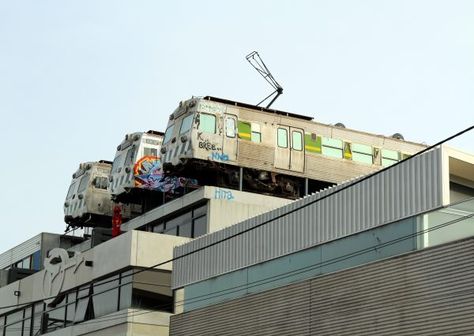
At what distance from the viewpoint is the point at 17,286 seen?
152ft

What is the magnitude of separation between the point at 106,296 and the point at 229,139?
807 centimetres

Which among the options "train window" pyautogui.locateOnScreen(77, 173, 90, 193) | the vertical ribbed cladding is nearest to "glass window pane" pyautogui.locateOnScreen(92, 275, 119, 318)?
the vertical ribbed cladding

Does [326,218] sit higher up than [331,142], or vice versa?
[331,142]

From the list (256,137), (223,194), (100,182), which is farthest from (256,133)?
(100,182)

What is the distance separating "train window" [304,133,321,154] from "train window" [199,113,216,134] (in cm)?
415

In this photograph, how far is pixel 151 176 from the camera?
46844 millimetres

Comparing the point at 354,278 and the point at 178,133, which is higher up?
the point at 178,133

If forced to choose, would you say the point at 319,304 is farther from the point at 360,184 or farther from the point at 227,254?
the point at 227,254

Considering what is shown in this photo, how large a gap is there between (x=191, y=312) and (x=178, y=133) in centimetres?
1111

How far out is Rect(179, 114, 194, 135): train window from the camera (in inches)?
1572

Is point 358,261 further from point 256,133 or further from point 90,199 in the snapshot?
point 90,199

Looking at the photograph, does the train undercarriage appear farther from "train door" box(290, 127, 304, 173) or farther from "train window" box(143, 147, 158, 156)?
"train window" box(143, 147, 158, 156)

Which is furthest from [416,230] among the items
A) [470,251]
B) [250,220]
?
[250,220]

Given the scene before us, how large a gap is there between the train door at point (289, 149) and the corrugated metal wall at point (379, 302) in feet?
41.8
